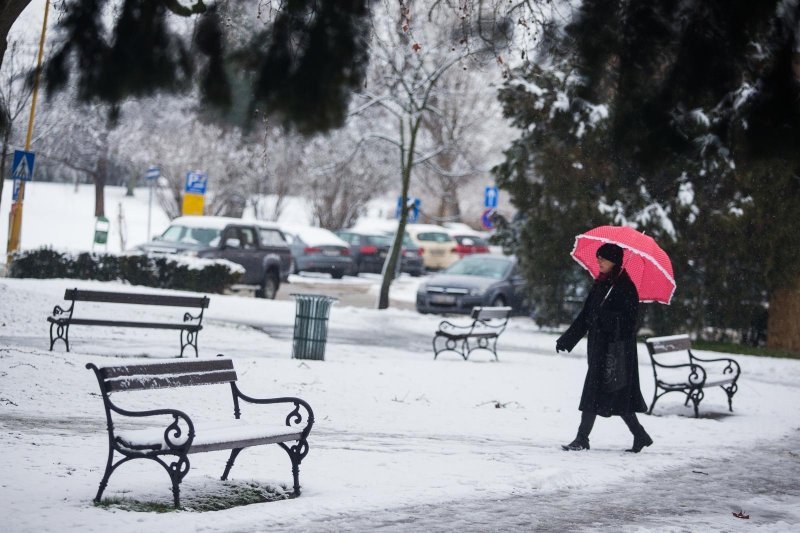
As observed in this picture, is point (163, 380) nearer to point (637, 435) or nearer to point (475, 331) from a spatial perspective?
point (637, 435)

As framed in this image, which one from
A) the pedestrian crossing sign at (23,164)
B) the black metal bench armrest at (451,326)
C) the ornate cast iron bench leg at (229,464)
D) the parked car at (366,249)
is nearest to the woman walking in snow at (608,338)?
the ornate cast iron bench leg at (229,464)

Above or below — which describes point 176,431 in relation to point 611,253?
below

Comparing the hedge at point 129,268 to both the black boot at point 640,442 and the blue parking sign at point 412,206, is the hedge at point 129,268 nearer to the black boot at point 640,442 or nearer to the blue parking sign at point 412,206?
the blue parking sign at point 412,206

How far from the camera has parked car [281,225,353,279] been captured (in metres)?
37.2

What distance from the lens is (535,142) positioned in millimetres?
23016

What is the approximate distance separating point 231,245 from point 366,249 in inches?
582

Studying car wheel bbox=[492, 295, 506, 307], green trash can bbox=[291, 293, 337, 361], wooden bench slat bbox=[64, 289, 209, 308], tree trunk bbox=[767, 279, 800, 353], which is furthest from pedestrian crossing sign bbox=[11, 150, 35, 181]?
tree trunk bbox=[767, 279, 800, 353]

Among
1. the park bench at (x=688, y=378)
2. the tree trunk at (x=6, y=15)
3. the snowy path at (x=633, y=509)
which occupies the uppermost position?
the tree trunk at (x=6, y=15)

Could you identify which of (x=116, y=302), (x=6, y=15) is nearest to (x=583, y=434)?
(x=6, y=15)

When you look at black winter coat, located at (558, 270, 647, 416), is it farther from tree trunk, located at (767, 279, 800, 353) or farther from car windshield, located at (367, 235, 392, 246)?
car windshield, located at (367, 235, 392, 246)

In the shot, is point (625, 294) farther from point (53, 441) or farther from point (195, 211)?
point (195, 211)

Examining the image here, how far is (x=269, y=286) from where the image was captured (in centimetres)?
2766

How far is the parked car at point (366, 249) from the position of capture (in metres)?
41.2

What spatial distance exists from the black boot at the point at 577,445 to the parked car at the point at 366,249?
1217 inches
